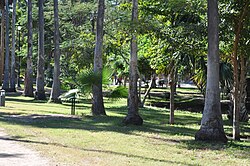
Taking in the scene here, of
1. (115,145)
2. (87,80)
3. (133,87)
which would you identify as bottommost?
(115,145)

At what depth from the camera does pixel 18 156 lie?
899 centimetres

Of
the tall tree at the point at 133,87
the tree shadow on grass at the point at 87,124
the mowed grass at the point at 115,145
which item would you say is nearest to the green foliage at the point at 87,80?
the tree shadow on grass at the point at 87,124

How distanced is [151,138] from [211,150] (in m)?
2.47

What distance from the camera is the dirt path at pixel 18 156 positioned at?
8.27 metres

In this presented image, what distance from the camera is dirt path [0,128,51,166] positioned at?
8.27 metres

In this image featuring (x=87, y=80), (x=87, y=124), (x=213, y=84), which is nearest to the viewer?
(x=213, y=84)

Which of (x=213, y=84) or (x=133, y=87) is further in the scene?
(x=133, y=87)

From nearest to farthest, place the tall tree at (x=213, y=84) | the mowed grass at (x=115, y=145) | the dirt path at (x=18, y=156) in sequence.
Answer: the dirt path at (x=18, y=156) < the mowed grass at (x=115, y=145) < the tall tree at (x=213, y=84)

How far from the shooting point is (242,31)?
44.1 feet

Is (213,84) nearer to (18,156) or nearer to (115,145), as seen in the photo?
(115,145)

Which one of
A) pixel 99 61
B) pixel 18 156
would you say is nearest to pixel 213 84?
pixel 18 156

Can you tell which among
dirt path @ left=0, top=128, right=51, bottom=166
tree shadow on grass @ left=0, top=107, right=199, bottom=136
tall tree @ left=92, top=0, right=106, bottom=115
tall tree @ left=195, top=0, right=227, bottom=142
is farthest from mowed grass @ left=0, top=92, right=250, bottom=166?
tall tree @ left=92, top=0, right=106, bottom=115

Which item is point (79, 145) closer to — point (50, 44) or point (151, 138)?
point (151, 138)

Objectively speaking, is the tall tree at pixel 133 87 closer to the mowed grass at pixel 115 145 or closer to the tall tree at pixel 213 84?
the mowed grass at pixel 115 145
